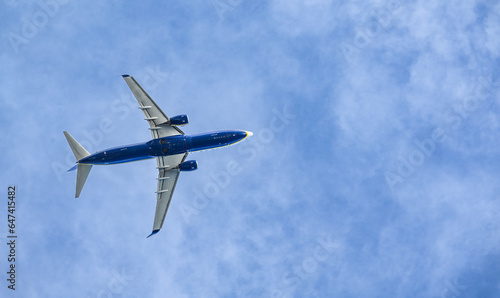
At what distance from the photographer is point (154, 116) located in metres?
103

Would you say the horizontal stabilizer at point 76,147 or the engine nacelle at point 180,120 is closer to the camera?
the horizontal stabilizer at point 76,147

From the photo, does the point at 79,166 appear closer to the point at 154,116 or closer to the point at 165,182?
the point at 154,116

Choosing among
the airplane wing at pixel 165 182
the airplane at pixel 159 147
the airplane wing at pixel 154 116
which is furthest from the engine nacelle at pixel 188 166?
the airplane wing at pixel 154 116

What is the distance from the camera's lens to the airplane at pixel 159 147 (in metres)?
98.9

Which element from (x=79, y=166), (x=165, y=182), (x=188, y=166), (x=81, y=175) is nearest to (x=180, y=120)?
(x=188, y=166)

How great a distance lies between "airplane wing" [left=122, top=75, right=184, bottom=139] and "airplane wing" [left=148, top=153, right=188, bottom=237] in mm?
5016

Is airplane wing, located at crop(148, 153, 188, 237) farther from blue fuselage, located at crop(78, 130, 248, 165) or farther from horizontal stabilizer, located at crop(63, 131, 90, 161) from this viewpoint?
horizontal stabilizer, located at crop(63, 131, 90, 161)

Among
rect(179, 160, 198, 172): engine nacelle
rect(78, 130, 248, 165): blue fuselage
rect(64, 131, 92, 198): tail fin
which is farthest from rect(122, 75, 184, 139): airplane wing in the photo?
rect(64, 131, 92, 198): tail fin

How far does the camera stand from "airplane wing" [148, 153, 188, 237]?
10550 cm

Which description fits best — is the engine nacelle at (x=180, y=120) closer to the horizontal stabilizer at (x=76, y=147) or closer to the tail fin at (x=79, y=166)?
the horizontal stabilizer at (x=76, y=147)

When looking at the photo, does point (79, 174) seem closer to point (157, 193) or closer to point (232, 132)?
point (157, 193)

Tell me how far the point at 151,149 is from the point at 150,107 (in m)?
8.16

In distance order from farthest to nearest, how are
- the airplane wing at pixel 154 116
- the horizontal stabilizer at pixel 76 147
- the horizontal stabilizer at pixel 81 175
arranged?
1. the airplane wing at pixel 154 116
2. the horizontal stabilizer at pixel 76 147
3. the horizontal stabilizer at pixel 81 175

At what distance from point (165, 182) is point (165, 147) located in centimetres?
896
